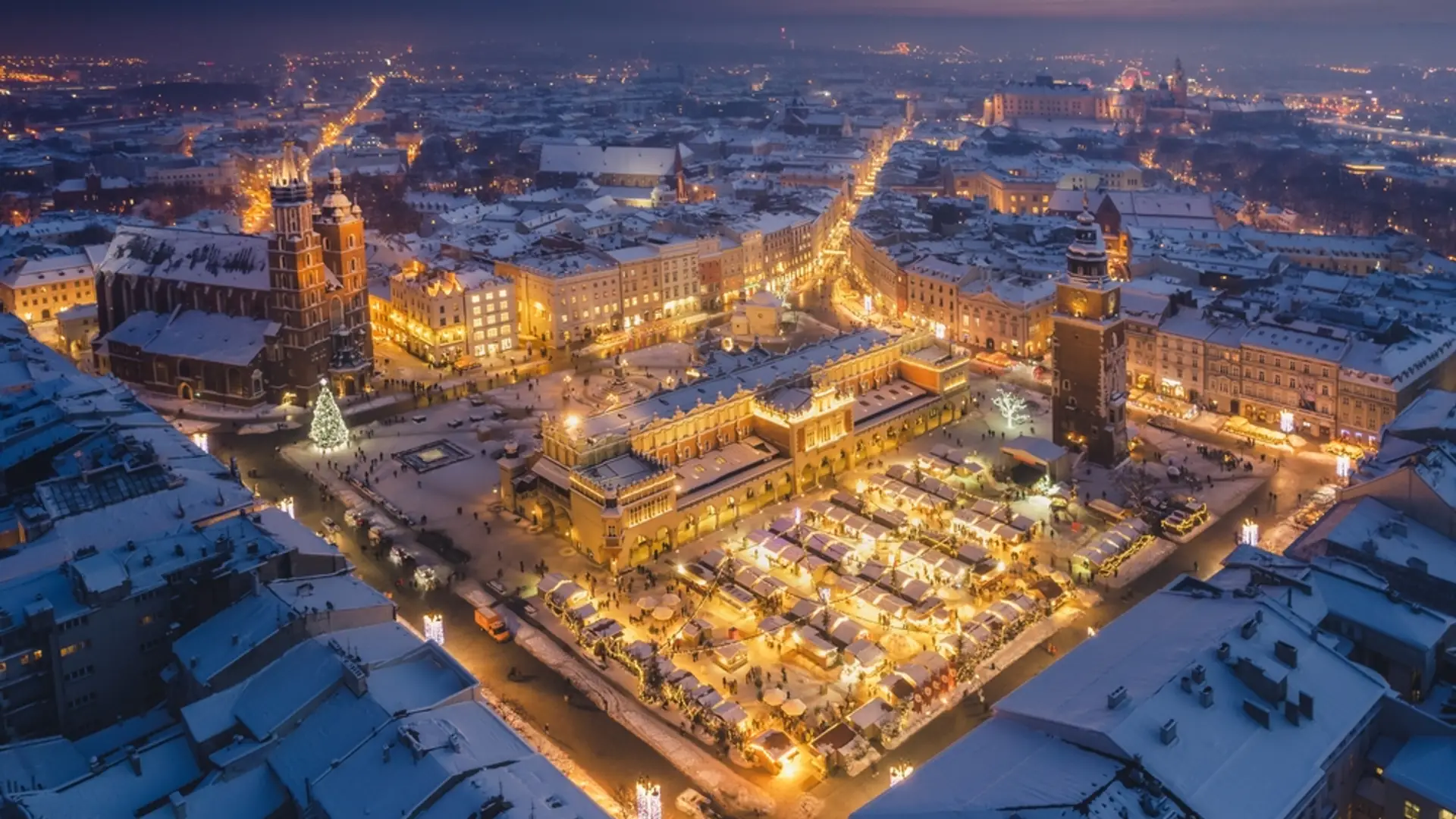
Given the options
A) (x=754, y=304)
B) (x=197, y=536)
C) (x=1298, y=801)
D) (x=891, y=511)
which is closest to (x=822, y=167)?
(x=754, y=304)

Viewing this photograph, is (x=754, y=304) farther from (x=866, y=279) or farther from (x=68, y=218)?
(x=68, y=218)

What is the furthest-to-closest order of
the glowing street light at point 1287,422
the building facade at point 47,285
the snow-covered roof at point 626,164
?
1. the snow-covered roof at point 626,164
2. the building facade at point 47,285
3. the glowing street light at point 1287,422

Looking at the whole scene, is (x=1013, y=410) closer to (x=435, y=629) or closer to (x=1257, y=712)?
(x=435, y=629)

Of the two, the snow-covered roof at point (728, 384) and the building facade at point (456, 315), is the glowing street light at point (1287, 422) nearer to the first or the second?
the snow-covered roof at point (728, 384)

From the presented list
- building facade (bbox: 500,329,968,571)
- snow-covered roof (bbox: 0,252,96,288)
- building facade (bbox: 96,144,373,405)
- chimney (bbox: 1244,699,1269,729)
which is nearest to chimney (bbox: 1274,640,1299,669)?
chimney (bbox: 1244,699,1269,729)

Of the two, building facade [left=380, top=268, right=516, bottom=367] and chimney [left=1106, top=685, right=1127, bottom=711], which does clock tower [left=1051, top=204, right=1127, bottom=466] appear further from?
building facade [left=380, top=268, right=516, bottom=367]

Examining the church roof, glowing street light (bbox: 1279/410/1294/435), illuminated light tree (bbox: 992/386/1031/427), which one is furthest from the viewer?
the church roof

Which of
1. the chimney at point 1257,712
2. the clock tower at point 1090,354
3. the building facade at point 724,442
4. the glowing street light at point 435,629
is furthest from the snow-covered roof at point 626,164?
the chimney at point 1257,712
